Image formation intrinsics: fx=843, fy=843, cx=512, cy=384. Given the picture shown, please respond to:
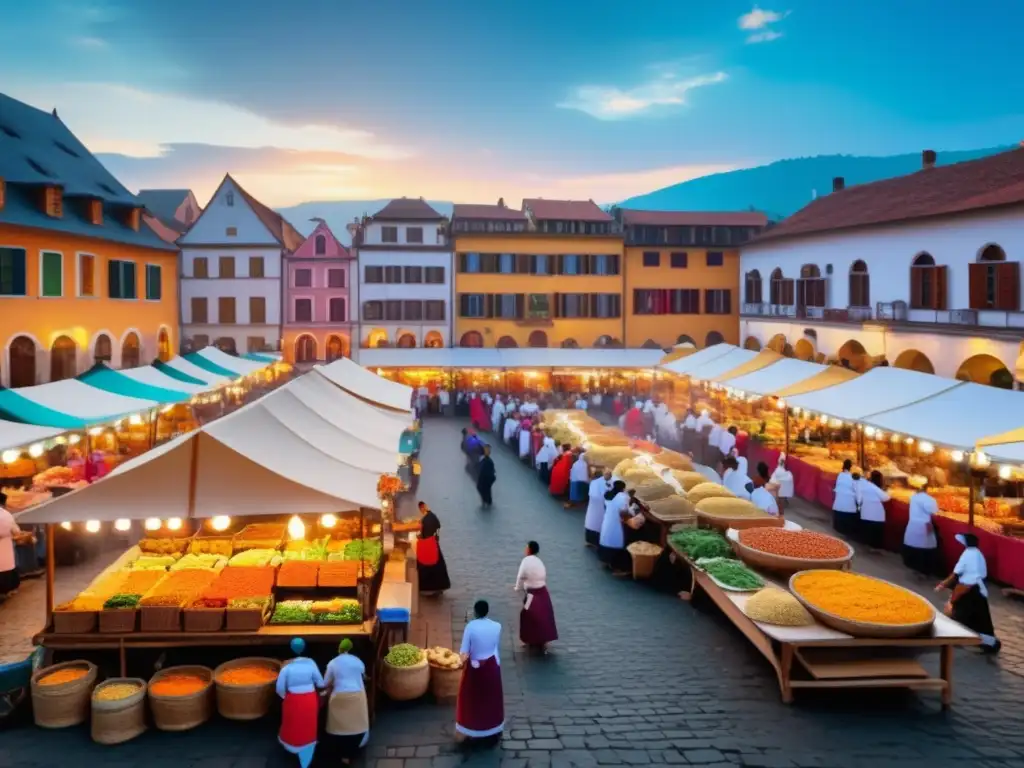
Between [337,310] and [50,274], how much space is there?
2062 centimetres

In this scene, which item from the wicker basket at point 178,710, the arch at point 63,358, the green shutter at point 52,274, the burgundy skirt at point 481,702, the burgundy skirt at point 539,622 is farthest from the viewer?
the arch at point 63,358

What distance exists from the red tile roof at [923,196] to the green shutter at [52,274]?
90.8 ft

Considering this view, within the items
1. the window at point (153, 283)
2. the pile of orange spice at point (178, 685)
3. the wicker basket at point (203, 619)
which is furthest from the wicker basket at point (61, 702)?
the window at point (153, 283)

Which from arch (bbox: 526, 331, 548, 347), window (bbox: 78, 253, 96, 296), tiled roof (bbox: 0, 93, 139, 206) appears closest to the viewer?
tiled roof (bbox: 0, 93, 139, 206)

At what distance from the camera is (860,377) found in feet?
66.4

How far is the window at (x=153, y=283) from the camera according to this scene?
33125 millimetres

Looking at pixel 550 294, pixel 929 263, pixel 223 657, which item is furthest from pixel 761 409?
pixel 223 657

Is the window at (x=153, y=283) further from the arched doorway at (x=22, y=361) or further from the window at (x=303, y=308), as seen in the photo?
the window at (x=303, y=308)

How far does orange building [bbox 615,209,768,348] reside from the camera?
47.3 meters

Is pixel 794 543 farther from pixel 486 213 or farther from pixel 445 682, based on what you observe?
pixel 486 213

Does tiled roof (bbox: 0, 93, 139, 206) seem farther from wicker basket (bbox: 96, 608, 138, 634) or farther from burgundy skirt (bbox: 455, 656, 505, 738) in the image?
burgundy skirt (bbox: 455, 656, 505, 738)

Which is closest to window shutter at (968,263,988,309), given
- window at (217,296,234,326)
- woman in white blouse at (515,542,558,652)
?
woman in white blouse at (515,542,558,652)

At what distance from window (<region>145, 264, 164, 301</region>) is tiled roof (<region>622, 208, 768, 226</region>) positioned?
25.0m

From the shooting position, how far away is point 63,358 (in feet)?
88.6
